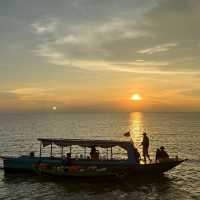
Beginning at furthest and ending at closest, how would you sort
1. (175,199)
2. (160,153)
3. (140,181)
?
(160,153) → (140,181) → (175,199)

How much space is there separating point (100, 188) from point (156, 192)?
177 inches

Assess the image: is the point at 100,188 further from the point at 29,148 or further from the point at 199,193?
the point at 29,148

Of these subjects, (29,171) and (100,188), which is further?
(29,171)

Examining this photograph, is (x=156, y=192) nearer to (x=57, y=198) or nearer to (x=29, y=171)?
(x=57, y=198)

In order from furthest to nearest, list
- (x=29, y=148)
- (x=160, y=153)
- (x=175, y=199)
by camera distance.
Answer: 1. (x=29, y=148)
2. (x=160, y=153)
3. (x=175, y=199)

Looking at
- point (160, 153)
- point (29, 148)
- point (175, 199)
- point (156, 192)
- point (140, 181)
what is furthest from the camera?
point (29, 148)

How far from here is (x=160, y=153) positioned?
28953 millimetres

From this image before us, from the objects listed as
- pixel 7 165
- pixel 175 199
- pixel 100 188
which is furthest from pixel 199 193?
pixel 7 165

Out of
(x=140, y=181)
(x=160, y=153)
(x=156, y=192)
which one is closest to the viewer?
(x=156, y=192)

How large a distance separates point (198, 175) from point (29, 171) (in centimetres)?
1616

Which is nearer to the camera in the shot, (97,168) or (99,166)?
(97,168)

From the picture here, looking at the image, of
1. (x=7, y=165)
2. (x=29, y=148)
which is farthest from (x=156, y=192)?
(x=29, y=148)

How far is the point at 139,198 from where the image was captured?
23094 mm

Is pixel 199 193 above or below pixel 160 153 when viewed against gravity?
below
